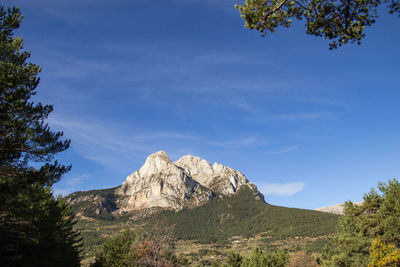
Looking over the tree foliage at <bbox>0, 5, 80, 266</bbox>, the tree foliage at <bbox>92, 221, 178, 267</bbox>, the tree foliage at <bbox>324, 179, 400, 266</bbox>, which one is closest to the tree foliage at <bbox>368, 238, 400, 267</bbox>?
the tree foliage at <bbox>324, 179, 400, 266</bbox>

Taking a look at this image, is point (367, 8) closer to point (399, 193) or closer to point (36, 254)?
point (36, 254)

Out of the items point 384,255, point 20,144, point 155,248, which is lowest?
point 384,255

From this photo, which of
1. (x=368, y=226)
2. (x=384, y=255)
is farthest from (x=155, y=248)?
(x=368, y=226)

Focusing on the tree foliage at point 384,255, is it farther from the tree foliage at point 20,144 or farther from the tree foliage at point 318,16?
the tree foliage at point 20,144

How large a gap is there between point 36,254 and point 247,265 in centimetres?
3843

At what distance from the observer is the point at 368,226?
98.2ft

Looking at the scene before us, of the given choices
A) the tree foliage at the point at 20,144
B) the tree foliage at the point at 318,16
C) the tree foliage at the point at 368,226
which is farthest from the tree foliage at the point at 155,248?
the tree foliage at the point at 368,226

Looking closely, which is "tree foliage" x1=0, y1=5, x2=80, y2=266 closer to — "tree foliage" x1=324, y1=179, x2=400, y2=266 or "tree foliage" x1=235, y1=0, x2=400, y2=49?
"tree foliage" x1=235, y1=0, x2=400, y2=49

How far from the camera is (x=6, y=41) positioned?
16.3 m

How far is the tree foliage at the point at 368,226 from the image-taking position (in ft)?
87.4

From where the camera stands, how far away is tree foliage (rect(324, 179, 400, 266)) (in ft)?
87.4

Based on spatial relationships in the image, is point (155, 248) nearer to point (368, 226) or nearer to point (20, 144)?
point (20, 144)

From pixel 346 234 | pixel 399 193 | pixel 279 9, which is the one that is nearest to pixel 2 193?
pixel 279 9

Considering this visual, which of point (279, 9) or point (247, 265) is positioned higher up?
point (279, 9)
